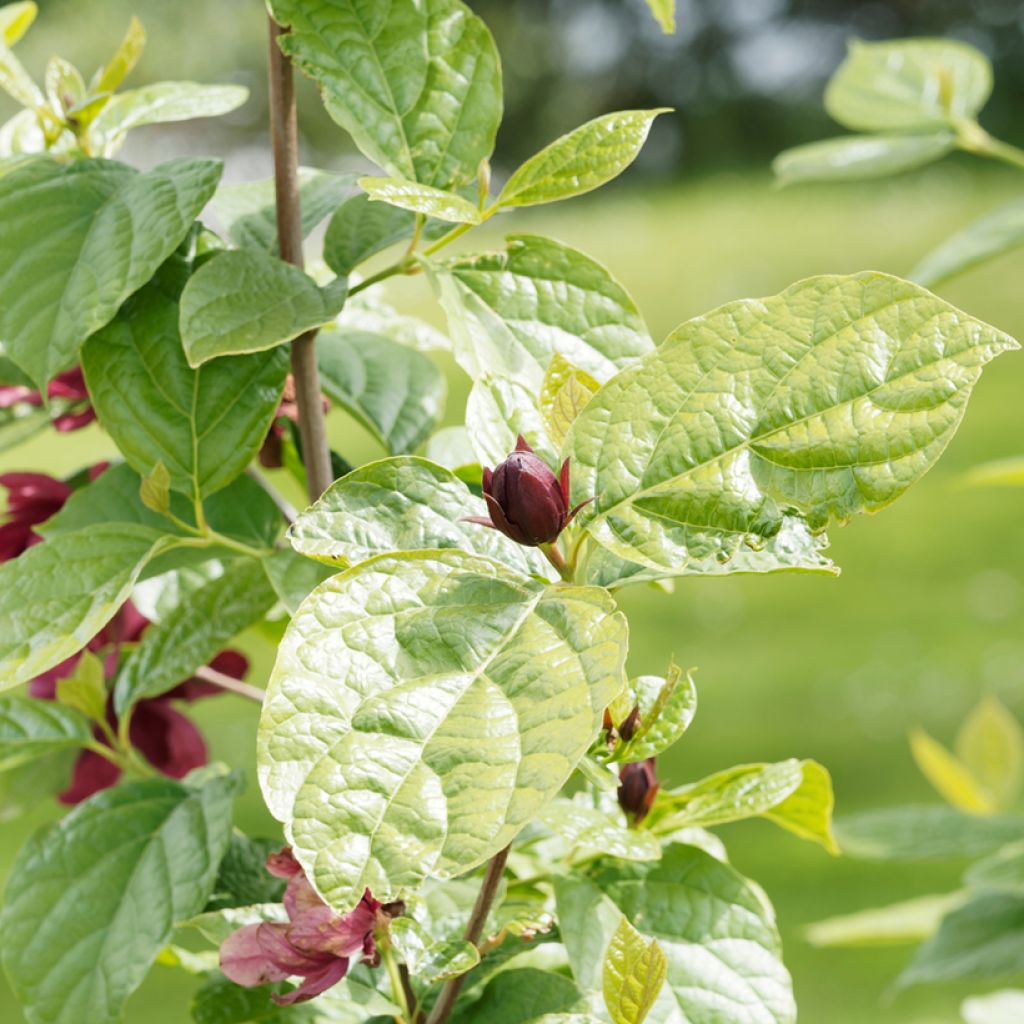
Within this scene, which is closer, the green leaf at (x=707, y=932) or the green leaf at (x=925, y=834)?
the green leaf at (x=707, y=932)

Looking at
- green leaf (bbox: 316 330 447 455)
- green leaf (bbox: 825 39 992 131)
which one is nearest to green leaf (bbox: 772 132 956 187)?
green leaf (bbox: 825 39 992 131)

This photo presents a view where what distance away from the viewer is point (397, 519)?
0.40 m

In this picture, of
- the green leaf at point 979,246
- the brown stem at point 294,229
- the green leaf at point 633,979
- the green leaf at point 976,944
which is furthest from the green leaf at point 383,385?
the green leaf at point 976,944

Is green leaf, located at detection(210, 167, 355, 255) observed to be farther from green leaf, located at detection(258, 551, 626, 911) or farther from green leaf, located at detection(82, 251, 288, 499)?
green leaf, located at detection(258, 551, 626, 911)

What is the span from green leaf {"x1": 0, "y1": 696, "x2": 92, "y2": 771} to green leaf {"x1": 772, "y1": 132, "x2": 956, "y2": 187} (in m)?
0.56

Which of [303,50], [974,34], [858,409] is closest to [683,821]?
[858,409]

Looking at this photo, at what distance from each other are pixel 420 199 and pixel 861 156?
611 millimetres

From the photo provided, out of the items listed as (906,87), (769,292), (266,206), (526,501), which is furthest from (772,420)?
(769,292)

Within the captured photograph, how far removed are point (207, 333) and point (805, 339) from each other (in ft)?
0.69

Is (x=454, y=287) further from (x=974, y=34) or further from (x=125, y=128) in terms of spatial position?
(x=974, y=34)

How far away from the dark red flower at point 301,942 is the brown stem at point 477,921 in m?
0.03

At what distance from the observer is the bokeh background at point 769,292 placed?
271cm

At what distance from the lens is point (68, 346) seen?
49 cm

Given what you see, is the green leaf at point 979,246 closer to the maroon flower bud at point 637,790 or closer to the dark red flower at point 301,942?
the maroon flower bud at point 637,790
